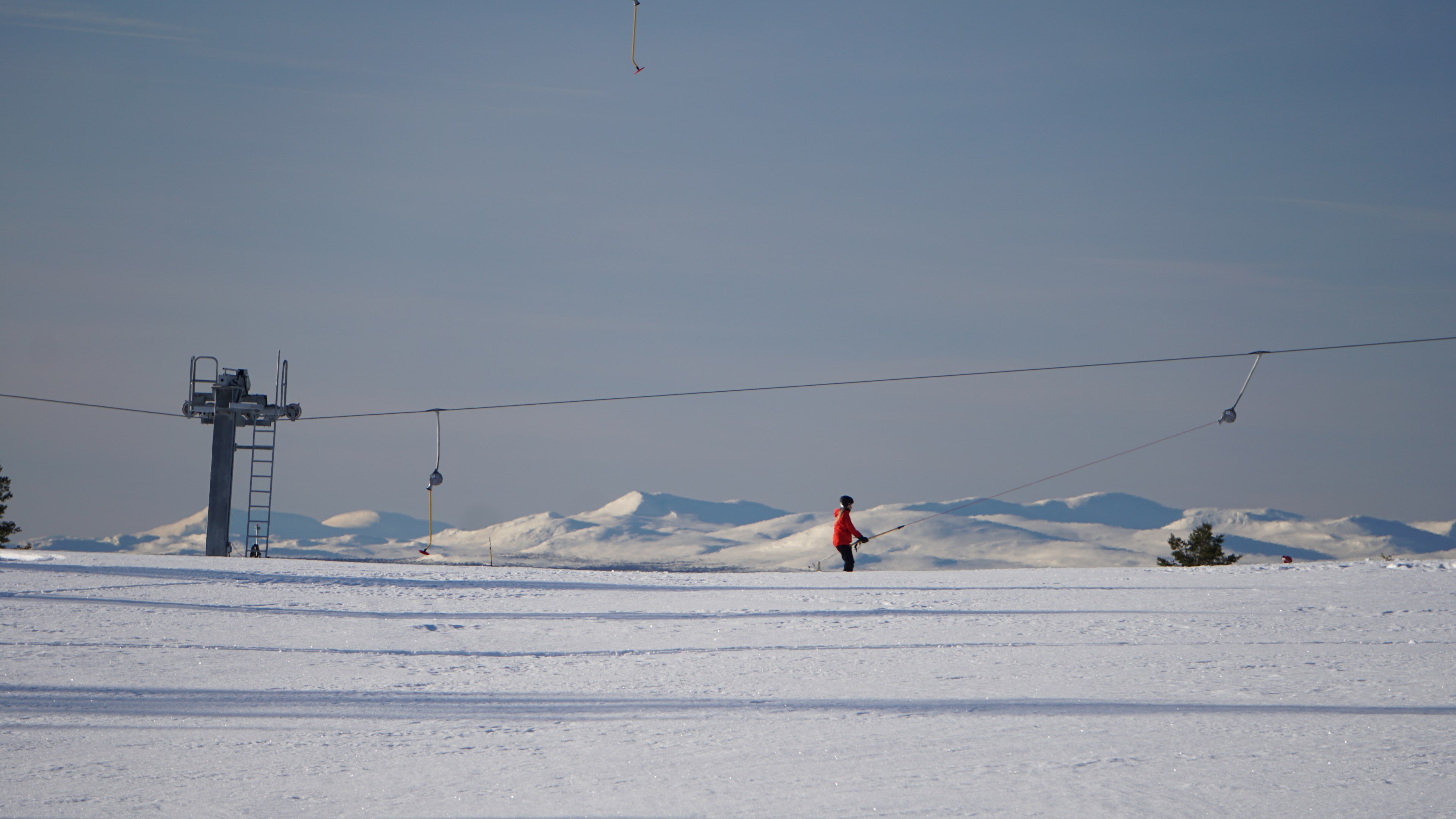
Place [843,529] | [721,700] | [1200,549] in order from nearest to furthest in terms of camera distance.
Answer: [721,700], [843,529], [1200,549]

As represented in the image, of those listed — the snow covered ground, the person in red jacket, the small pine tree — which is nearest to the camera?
the snow covered ground

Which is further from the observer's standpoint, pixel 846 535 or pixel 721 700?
pixel 846 535

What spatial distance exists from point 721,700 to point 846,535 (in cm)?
1158

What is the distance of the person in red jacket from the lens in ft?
65.2

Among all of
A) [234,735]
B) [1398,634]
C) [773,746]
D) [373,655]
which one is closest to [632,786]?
[773,746]

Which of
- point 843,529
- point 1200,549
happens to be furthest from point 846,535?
point 1200,549

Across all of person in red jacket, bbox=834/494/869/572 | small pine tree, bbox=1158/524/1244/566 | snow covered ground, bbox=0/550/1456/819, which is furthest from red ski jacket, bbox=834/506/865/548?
small pine tree, bbox=1158/524/1244/566

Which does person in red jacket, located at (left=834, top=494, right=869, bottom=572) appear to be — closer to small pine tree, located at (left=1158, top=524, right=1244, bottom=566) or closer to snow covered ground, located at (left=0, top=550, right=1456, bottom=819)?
snow covered ground, located at (left=0, top=550, right=1456, bottom=819)

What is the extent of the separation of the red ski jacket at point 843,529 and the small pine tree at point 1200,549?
38.9 meters

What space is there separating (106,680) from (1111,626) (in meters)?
9.40

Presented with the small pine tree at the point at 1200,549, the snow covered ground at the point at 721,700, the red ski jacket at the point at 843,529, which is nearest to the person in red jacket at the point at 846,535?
the red ski jacket at the point at 843,529

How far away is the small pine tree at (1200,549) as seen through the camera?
5484cm

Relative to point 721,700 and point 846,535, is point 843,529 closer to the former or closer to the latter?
point 846,535

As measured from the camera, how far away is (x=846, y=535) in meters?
20.0
